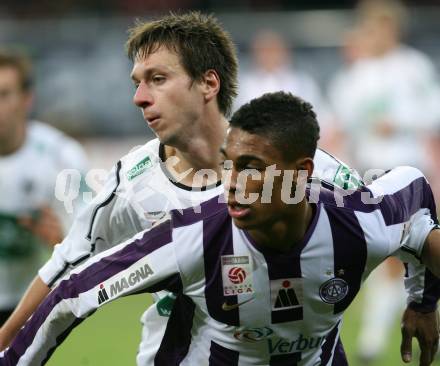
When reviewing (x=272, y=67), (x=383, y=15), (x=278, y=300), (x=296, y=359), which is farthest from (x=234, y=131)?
(x=272, y=67)

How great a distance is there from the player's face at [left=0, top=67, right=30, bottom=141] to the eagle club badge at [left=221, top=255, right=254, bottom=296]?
129 inches

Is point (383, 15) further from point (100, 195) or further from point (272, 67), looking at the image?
point (100, 195)

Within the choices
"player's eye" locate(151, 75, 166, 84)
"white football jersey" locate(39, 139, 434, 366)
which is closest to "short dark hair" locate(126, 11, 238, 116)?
"player's eye" locate(151, 75, 166, 84)

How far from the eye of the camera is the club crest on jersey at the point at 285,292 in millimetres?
3928

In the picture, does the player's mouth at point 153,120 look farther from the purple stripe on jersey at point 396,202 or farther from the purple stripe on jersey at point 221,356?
the purple stripe on jersey at point 221,356

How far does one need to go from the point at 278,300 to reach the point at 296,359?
1.13 ft

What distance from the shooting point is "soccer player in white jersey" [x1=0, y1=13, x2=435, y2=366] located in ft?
14.7

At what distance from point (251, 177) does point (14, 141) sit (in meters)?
3.53

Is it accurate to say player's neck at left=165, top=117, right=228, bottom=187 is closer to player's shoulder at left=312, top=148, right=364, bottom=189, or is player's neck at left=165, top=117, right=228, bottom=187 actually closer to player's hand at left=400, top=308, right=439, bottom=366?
player's shoulder at left=312, top=148, right=364, bottom=189

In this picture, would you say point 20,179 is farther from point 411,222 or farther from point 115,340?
point 411,222

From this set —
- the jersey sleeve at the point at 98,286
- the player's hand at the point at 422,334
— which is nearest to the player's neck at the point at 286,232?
the jersey sleeve at the point at 98,286

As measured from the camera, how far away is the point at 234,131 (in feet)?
12.3

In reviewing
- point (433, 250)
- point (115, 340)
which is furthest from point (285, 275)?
point (115, 340)

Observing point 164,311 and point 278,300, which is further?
point 164,311
